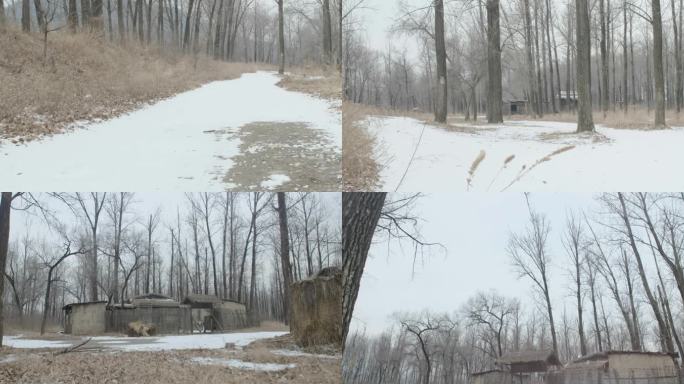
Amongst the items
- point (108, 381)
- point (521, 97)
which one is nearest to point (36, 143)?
point (108, 381)

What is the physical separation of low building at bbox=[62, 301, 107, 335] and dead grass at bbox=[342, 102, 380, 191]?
10.5 ft

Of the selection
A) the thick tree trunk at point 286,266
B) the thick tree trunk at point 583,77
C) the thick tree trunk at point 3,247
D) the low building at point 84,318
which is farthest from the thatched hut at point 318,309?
the thick tree trunk at point 583,77

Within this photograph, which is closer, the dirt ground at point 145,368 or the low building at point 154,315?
the dirt ground at point 145,368

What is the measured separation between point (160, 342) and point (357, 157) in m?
3.45

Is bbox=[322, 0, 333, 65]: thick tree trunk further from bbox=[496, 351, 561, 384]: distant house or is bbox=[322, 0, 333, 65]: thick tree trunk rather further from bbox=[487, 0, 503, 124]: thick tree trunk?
bbox=[496, 351, 561, 384]: distant house

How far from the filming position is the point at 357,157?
542 centimetres

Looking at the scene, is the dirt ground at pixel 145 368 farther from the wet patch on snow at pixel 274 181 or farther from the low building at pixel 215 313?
the wet patch on snow at pixel 274 181

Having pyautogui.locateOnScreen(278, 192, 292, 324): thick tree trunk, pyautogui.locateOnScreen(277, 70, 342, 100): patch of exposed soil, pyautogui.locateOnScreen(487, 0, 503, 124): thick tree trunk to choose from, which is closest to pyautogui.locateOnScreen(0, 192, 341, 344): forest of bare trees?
pyautogui.locateOnScreen(278, 192, 292, 324): thick tree trunk

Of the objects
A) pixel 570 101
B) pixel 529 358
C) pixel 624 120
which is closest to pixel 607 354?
pixel 529 358

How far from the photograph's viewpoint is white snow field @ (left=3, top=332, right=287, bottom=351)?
16.9 feet

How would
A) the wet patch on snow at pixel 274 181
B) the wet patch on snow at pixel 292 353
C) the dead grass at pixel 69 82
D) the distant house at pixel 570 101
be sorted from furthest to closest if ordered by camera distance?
the distant house at pixel 570 101 < the dead grass at pixel 69 82 < the wet patch on snow at pixel 292 353 < the wet patch on snow at pixel 274 181

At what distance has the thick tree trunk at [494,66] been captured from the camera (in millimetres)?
10828

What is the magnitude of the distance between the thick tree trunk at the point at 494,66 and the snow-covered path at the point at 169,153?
4630 millimetres

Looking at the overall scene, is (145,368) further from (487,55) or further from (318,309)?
(487,55)
